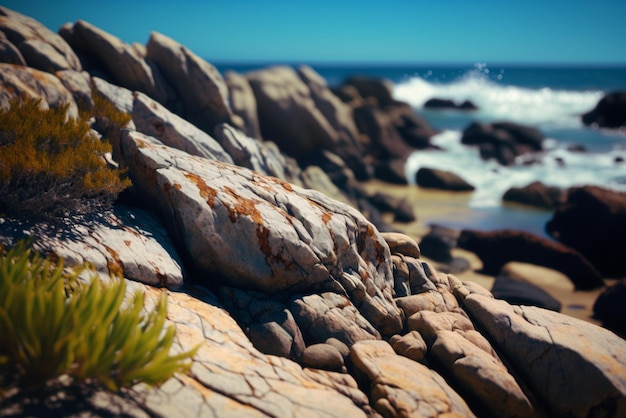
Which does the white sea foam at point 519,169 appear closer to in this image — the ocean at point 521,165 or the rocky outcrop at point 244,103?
the ocean at point 521,165

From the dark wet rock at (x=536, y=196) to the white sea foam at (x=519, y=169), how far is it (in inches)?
27.7

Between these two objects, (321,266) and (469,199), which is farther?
(469,199)

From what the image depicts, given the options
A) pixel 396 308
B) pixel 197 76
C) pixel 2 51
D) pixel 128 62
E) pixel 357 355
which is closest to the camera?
pixel 357 355

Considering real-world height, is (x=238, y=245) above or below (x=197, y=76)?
below

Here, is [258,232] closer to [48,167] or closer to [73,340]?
[48,167]

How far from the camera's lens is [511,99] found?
6206 cm

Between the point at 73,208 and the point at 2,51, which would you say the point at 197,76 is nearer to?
the point at 2,51

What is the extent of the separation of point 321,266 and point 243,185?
1.74 metres

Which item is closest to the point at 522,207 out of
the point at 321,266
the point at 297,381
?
the point at 321,266

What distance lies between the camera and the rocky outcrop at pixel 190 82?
12.2 meters

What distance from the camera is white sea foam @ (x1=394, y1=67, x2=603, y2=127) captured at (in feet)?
162

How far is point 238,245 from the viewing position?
6039 millimetres

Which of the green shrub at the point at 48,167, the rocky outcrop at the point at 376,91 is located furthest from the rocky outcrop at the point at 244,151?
the rocky outcrop at the point at 376,91

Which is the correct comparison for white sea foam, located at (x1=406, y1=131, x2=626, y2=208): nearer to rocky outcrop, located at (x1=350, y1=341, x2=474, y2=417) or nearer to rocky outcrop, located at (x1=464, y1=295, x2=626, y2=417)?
rocky outcrop, located at (x1=464, y1=295, x2=626, y2=417)
